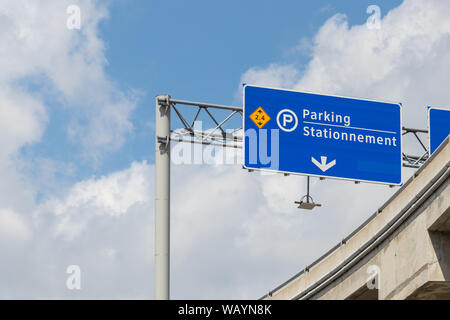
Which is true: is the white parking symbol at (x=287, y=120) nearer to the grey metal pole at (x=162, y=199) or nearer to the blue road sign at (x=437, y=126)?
the grey metal pole at (x=162, y=199)

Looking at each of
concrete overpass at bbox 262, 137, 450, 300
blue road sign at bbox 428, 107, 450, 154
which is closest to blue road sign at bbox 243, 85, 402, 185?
blue road sign at bbox 428, 107, 450, 154

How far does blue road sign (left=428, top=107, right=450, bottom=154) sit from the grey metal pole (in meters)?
7.42

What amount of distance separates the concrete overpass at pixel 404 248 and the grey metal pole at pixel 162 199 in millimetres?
4684

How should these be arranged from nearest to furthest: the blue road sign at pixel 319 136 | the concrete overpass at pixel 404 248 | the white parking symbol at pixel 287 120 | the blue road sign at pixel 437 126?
the concrete overpass at pixel 404 248
the blue road sign at pixel 319 136
the white parking symbol at pixel 287 120
the blue road sign at pixel 437 126

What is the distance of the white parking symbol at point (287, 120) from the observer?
25.0 m

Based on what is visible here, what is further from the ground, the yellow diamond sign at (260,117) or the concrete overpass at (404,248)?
the yellow diamond sign at (260,117)

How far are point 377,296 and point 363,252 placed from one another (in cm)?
143

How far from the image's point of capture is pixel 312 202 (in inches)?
992

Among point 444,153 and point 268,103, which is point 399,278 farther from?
point 268,103

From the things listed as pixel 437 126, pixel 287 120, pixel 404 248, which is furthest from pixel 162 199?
pixel 437 126

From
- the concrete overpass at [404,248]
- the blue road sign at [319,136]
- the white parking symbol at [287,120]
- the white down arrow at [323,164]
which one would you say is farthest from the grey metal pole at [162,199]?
the concrete overpass at [404,248]

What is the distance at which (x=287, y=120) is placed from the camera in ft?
82.6
